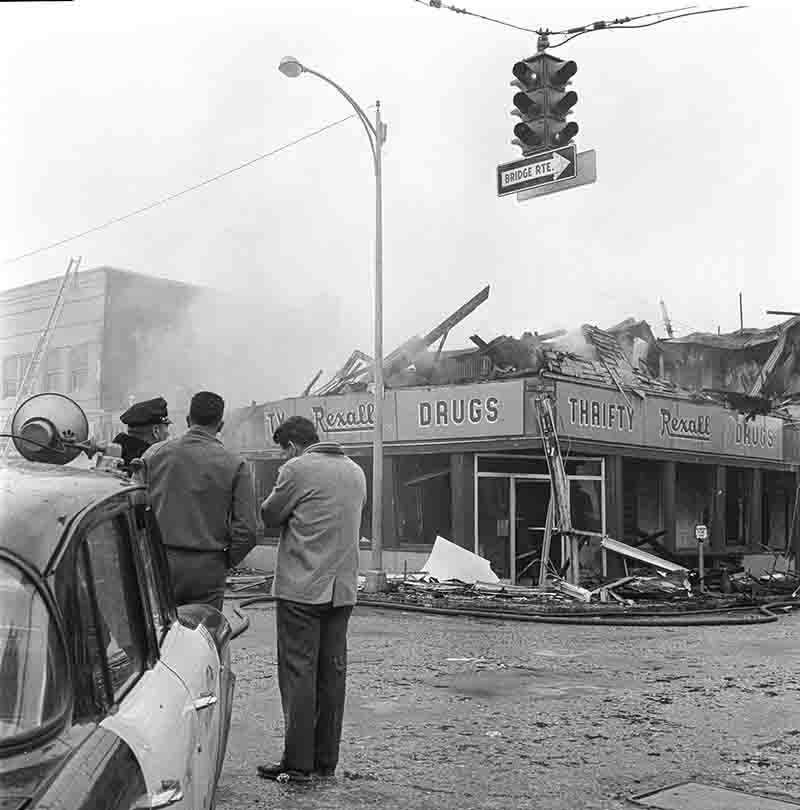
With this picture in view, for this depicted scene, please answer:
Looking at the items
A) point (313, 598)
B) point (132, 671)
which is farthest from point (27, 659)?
point (313, 598)

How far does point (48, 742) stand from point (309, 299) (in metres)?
25.6

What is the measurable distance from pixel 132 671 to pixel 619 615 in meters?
12.7

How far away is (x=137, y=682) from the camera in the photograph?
257 centimetres

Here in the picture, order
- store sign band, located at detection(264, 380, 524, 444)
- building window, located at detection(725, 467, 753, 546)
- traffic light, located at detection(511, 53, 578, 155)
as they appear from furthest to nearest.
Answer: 1. building window, located at detection(725, 467, 753, 546)
2. store sign band, located at detection(264, 380, 524, 444)
3. traffic light, located at detection(511, 53, 578, 155)

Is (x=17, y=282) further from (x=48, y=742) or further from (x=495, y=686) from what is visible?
(x=48, y=742)

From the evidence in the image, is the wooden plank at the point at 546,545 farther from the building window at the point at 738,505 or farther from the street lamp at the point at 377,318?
the building window at the point at 738,505

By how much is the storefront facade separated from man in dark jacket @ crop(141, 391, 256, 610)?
13.8 meters

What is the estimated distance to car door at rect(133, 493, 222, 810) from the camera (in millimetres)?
2887

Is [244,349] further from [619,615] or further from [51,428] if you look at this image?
[51,428]

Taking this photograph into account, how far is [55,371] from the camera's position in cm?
3441

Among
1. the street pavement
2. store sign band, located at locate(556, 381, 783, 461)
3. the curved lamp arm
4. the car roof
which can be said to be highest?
the curved lamp arm

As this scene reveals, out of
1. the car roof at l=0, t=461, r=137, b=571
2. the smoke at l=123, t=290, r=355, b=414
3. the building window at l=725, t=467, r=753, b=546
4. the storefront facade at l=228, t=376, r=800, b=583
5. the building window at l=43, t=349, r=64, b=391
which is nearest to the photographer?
the car roof at l=0, t=461, r=137, b=571

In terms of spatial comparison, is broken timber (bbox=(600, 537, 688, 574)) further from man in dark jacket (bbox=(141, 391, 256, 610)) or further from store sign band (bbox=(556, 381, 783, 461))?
man in dark jacket (bbox=(141, 391, 256, 610))

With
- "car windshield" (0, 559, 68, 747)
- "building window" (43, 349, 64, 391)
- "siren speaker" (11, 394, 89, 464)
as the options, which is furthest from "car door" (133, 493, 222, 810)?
"building window" (43, 349, 64, 391)
